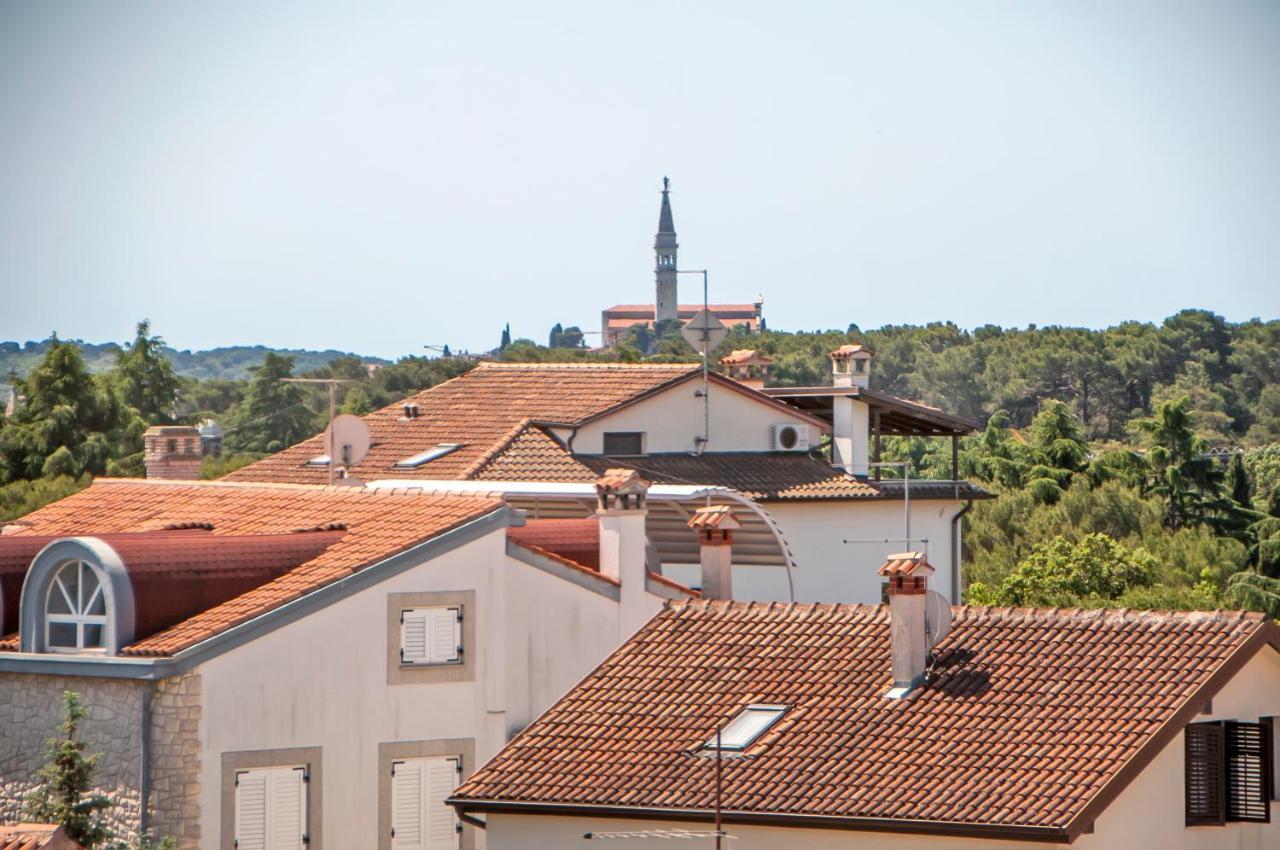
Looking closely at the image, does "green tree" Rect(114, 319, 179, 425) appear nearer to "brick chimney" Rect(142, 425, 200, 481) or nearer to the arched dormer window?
"brick chimney" Rect(142, 425, 200, 481)

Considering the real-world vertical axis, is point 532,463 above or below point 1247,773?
above

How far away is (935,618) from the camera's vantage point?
24484 millimetres

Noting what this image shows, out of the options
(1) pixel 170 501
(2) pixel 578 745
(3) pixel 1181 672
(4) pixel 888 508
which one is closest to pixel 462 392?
(4) pixel 888 508

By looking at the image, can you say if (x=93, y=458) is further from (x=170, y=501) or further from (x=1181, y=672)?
(x=1181, y=672)

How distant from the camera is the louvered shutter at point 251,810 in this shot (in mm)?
26766

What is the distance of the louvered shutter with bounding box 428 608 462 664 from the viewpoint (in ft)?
93.1

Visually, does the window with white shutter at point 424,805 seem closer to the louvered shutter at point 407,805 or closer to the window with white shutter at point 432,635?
the louvered shutter at point 407,805

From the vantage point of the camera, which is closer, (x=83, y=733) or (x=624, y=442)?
(x=83, y=733)

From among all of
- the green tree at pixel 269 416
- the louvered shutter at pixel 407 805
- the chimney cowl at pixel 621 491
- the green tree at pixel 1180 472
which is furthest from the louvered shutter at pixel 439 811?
the green tree at pixel 269 416

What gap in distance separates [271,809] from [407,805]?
1853mm

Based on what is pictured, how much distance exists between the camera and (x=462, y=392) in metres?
49.8

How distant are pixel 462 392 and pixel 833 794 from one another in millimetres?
28028

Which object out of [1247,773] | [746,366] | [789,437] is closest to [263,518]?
[1247,773]

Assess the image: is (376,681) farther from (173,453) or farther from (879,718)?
(173,453)
